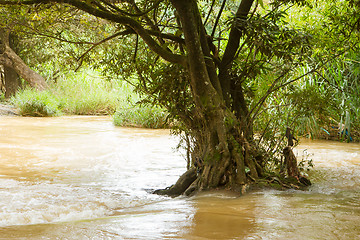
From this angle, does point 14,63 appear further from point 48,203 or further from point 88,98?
point 48,203

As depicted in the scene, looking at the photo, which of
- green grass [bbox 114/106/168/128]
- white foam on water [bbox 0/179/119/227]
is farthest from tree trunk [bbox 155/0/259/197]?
green grass [bbox 114/106/168/128]

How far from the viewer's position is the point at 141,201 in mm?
4523

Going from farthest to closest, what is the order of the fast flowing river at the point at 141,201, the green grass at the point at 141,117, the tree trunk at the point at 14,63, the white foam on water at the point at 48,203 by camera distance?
the tree trunk at the point at 14,63 → the green grass at the point at 141,117 → the white foam on water at the point at 48,203 → the fast flowing river at the point at 141,201

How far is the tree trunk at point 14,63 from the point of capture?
1873 cm

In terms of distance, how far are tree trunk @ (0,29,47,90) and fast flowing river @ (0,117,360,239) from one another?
36.0ft

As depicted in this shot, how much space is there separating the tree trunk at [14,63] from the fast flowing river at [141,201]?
10980mm

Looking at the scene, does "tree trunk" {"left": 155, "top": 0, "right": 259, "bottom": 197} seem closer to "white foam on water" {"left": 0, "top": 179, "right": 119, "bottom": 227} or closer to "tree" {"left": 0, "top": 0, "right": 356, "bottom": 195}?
"tree" {"left": 0, "top": 0, "right": 356, "bottom": 195}

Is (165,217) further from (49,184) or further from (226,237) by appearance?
(49,184)

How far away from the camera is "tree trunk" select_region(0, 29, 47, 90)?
18.7m

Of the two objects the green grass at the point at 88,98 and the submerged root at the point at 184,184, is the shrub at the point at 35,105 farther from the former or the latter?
the submerged root at the point at 184,184

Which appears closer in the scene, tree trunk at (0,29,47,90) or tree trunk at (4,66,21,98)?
tree trunk at (0,29,47,90)

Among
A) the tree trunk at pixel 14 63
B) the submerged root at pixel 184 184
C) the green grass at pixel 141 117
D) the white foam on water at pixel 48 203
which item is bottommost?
the white foam on water at pixel 48 203

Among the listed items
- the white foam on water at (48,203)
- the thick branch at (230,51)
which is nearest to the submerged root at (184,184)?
the white foam on water at (48,203)

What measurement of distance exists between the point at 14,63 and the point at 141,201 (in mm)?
16527
